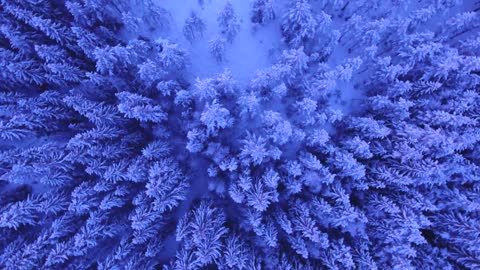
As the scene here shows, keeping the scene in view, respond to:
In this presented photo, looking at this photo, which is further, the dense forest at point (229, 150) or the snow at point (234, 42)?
the snow at point (234, 42)

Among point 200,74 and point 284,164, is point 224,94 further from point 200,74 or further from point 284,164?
point 284,164

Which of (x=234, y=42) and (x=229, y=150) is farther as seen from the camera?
(x=234, y=42)

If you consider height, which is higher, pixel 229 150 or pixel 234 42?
pixel 234 42

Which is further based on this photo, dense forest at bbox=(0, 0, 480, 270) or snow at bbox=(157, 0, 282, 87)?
snow at bbox=(157, 0, 282, 87)
